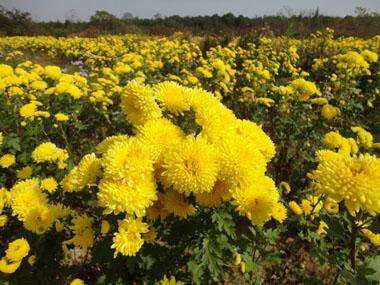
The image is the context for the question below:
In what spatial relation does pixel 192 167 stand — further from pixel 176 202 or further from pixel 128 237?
pixel 128 237

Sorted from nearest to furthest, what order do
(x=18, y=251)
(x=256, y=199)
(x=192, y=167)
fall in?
(x=192, y=167) → (x=256, y=199) → (x=18, y=251)

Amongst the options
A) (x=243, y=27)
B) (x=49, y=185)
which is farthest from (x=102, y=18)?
(x=49, y=185)

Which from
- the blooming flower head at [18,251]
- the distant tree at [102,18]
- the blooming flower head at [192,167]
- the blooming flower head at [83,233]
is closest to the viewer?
the blooming flower head at [192,167]

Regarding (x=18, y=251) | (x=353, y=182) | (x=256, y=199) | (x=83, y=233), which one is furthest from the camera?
(x=18, y=251)

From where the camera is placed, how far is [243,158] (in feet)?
6.42

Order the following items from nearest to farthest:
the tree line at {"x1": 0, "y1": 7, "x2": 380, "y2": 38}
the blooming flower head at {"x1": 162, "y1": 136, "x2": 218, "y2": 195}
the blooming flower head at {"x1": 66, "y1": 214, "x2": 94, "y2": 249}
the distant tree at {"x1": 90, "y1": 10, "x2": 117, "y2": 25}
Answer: the blooming flower head at {"x1": 162, "y1": 136, "x2": 218, "y2": 195}, the blooming flower head at {"x1": 66, "y1": 214, "x2": 94, "y2": 249}, the tree line at {"x1": 0, "y1": 7, "x2": 380, "y2": 38}, the distant tree at {"x1": 90, "y1": 10, "x2": 117, "y2": 25}

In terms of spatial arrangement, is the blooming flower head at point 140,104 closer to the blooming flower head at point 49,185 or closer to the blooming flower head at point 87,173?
the blooming flower head at point 87,173

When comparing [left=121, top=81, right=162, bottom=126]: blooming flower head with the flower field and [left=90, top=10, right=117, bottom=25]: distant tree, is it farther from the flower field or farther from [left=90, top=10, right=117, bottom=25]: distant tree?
[left=90, top=10, right=117, bottom=25]: distant tree

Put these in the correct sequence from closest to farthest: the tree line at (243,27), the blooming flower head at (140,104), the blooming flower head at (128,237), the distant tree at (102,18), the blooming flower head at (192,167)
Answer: the blooming flower head at (192,167) → the blooming flower head at (128,237) → the blooming flower head at (140,104) → the tree line at (243,27) → the distant tree at (102,18)

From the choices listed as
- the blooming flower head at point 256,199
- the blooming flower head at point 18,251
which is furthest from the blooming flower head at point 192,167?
the blooming flower head at point 18,251

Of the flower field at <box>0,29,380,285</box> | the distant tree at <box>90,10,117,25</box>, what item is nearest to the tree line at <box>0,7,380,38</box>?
the distant tree at <box>90,10,117,25</box>

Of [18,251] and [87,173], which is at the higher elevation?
[87,173]

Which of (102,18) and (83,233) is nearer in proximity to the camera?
(83,233)

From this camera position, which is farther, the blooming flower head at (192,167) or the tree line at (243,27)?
the tree line at (243,27)
